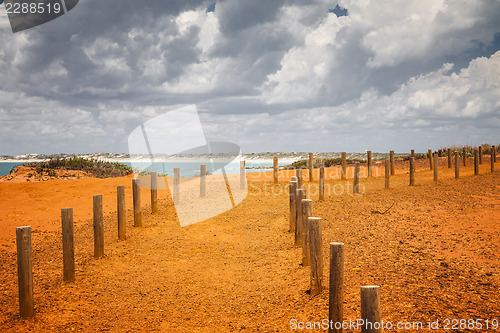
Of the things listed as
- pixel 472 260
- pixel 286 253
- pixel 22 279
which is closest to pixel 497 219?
pixel 472 260

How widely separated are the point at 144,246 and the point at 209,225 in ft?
9.53

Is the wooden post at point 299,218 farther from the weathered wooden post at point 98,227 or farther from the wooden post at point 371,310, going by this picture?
the wooden post at point 371,310

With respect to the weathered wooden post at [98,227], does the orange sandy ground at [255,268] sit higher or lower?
lower

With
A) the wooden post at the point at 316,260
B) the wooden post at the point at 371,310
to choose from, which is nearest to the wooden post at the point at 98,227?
the wooden post at the point at 316,260

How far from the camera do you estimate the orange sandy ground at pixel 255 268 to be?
5.57 m

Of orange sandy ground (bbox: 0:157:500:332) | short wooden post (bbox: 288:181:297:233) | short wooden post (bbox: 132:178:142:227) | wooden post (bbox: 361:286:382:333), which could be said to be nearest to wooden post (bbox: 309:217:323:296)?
orange sandy ground (bbox: 0:157:500:332)

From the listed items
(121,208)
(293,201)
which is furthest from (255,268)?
(121,208)

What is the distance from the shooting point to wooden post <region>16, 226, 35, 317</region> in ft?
19.1

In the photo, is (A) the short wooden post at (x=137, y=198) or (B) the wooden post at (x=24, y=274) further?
(A) the short wooden post at (x=137, y=198)

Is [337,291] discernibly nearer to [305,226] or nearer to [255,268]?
[305,226]

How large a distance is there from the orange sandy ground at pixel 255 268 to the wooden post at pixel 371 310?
1.30 metres

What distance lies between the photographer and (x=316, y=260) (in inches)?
238

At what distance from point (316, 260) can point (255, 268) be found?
254 centimetres

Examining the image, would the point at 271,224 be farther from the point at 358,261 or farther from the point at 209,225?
the point at 358,261
